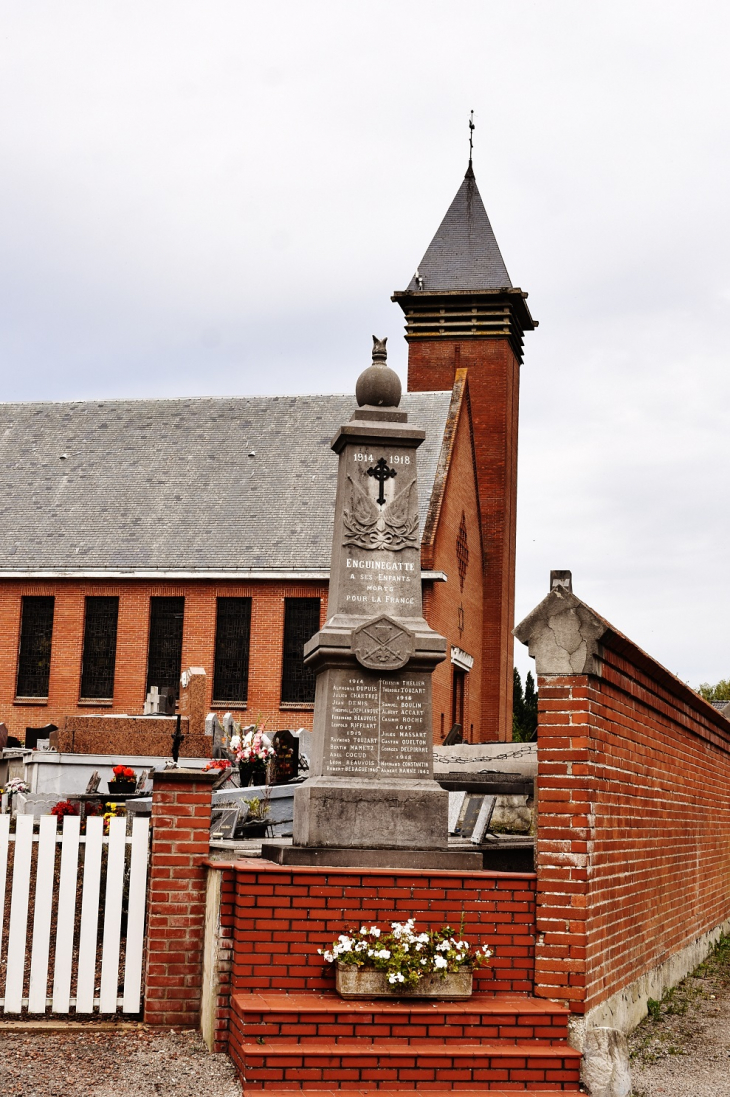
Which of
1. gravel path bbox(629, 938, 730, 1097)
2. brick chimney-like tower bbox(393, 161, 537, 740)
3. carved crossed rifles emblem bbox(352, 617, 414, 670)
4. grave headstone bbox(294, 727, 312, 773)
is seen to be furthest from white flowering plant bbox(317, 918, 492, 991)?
brick chimney-like tower bbox(393, 161, 537, 740)

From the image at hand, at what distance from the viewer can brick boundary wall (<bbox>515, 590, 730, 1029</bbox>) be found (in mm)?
7188

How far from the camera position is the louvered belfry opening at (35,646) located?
31.6 m

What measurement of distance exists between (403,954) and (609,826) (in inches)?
66.8

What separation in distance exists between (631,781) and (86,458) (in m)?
28.1

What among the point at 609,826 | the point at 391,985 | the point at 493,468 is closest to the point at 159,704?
the point at 493,468

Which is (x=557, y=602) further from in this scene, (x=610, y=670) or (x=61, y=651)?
(x=61, y=651)

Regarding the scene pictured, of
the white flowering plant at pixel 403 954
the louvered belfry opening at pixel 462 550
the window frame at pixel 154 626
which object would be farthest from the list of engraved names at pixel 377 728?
the louvered belfry opening at pixel 462 550

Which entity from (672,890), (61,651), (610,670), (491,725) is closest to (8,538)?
(61,651)

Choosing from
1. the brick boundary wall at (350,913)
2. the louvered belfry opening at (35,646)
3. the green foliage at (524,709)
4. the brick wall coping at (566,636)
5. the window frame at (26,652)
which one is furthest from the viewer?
the green foliage at (524,709)

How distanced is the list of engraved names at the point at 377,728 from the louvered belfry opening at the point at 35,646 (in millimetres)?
24122

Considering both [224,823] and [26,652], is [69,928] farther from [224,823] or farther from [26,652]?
[26,652]

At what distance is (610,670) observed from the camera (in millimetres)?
7836

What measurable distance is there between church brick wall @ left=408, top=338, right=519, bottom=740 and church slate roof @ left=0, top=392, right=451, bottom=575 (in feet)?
10.7

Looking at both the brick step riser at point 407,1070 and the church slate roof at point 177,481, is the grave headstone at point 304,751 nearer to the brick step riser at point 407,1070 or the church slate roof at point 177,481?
the church slate roof at point 177,481
